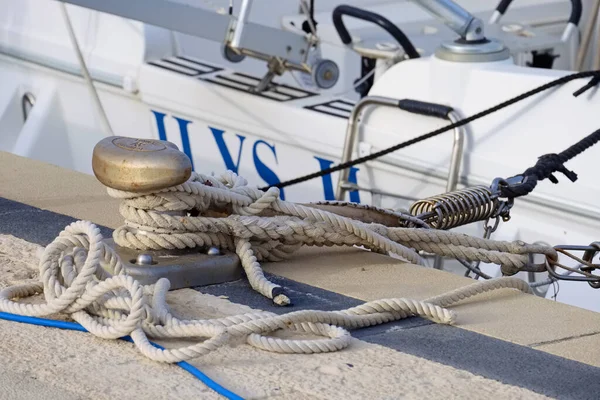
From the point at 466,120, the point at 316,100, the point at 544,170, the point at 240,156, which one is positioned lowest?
the point at 240,156

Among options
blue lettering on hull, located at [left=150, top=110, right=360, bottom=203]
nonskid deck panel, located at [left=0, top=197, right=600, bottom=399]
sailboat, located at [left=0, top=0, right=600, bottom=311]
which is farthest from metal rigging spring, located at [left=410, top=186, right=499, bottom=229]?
blue lettering on hull, located at [left=150, top=110, right=360, bottom=203]

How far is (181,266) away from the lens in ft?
6.45

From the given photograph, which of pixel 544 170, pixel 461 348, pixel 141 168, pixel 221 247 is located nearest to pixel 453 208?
pixel 544 170

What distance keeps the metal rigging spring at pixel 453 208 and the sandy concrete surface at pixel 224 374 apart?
732 mm

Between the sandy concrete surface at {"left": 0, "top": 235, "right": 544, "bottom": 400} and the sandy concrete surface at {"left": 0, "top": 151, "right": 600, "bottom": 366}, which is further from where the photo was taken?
the sandy concrete surface at {"left": 0, "top": 151, "right": 600, "bottom": 366}

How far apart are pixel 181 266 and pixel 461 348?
0.56 m

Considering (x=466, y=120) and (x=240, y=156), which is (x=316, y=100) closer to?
(x=240, y=156)

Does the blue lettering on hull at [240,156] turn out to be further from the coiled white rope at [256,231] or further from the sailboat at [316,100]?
the coiled white rope at [256,231]

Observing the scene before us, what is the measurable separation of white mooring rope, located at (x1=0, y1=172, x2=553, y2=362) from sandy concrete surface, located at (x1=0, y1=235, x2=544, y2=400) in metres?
0.03

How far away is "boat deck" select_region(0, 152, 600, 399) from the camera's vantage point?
1.53 m

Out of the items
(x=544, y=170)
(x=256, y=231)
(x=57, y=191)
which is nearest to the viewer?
(x=256, y=231)

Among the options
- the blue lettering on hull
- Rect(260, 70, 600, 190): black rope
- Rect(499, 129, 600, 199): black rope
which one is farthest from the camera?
the blue lettering on hull

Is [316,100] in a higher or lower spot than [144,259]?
lower

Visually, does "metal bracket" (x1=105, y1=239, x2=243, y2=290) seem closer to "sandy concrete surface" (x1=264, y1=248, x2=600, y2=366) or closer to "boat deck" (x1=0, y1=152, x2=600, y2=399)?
"boat deck" (x1=0, y1=152, x2=600, y2=399)
